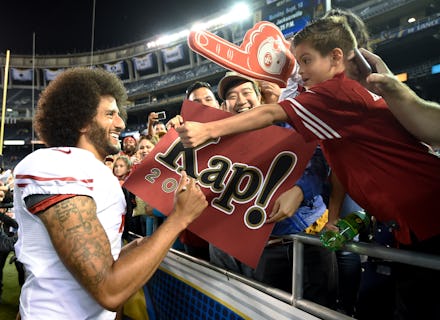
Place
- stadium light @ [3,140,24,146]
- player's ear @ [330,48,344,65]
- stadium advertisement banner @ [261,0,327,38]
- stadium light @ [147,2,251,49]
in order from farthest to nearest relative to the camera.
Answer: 1. stadium light @ [3,140,24,146]
2. stadium light @ [147,2,251,49]
3. stadium advertisement banner @ [261,0,327,38]
4. player's ear @ [330,48,344,65]

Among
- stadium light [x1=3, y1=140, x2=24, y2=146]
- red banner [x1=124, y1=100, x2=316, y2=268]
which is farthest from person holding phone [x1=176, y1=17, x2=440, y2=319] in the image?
stadium light [x1=3, y1=140, x2=24, y2=146]

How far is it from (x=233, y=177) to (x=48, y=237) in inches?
29.7

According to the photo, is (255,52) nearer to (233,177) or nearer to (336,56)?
(336,56)

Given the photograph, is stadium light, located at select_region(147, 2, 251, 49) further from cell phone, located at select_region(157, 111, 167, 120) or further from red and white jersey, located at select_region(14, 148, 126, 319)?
red and white jersey, located at select_region(14, 148, 126, 319)

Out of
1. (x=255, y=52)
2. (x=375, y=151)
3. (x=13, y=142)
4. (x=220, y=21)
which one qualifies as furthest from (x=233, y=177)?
(x=13, y=142)

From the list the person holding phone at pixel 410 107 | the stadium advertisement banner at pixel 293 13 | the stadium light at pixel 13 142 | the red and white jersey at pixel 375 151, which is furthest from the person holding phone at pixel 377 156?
the stadium light at pixel 13 142

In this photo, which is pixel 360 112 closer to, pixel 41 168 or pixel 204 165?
pixel 204 165

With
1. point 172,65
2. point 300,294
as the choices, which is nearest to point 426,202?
point 300,294

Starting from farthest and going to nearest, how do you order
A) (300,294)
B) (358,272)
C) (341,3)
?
1. (341,3)
2. (358,272)
3. (300,294)

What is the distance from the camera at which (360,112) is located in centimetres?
111

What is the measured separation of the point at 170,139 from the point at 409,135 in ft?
3.42

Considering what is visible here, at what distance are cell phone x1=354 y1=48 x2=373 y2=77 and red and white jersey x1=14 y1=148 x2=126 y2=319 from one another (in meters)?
0.92

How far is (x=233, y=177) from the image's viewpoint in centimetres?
146

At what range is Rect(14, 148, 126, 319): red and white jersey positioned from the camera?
3.33 ft
